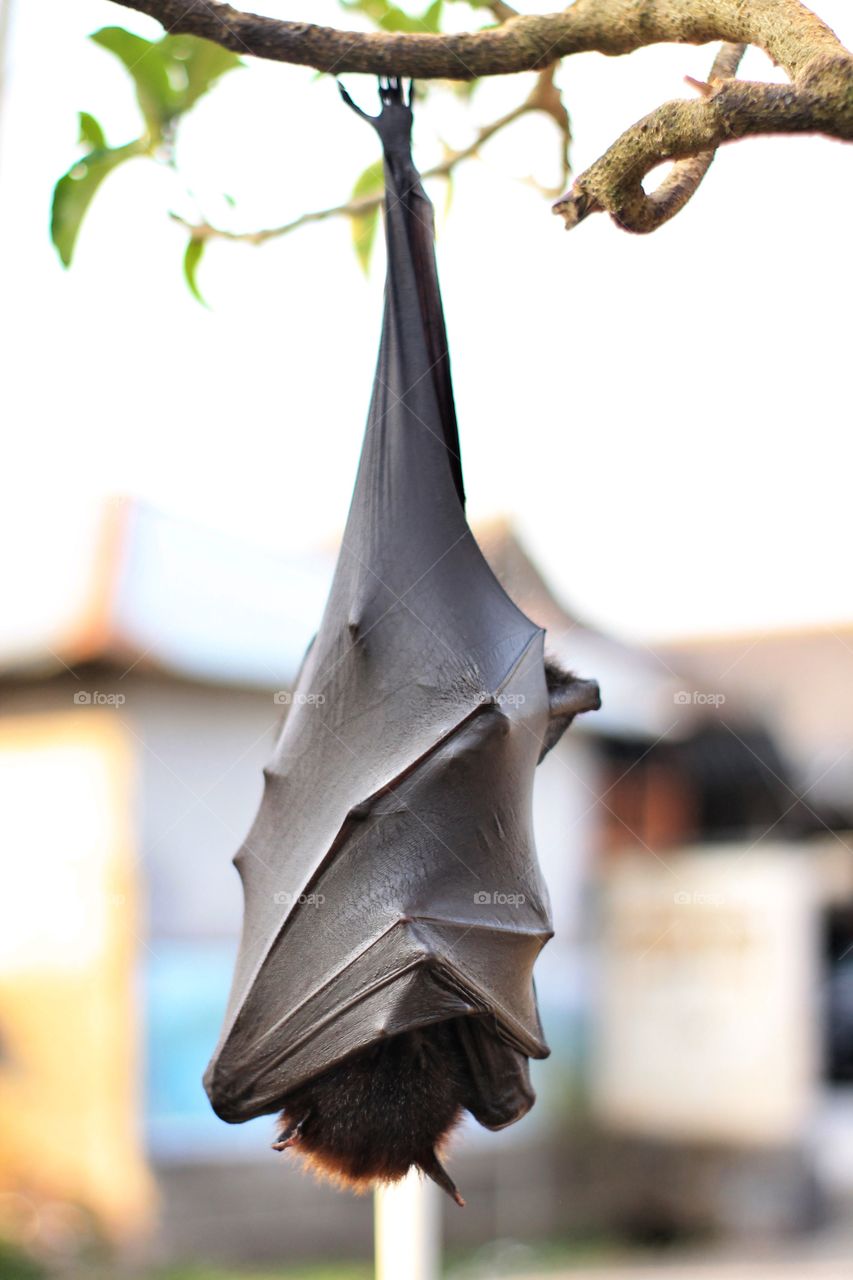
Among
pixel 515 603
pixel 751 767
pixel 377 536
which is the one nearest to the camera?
pixel 377 536

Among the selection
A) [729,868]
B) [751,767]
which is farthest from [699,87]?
[751,767]

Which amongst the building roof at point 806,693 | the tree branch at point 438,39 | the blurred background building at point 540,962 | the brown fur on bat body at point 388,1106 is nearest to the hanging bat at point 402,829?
the brown fur on bat body at point 388,1106

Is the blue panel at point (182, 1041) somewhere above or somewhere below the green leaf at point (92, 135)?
below

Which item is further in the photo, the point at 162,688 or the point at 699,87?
the point at 162,688

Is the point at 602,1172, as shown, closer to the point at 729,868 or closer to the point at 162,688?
the point at 729,868

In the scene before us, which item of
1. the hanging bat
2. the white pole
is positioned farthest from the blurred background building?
the hanging bat

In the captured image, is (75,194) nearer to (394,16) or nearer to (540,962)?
(394,16)

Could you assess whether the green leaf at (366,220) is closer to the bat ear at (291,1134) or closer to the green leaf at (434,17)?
the green leaf at (434,17)

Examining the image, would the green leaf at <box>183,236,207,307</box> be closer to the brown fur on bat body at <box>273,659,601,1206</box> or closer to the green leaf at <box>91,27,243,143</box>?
the green leaf at <box>91,27,243,143</box>
